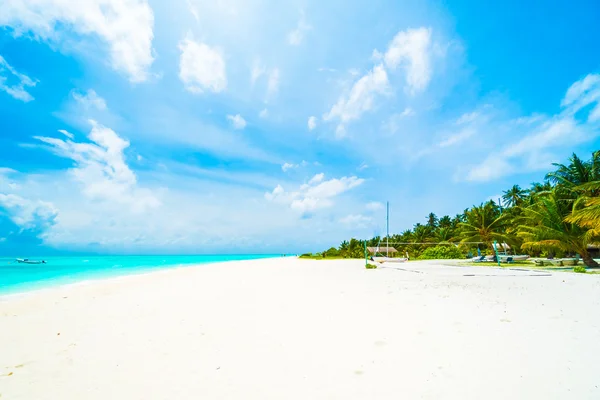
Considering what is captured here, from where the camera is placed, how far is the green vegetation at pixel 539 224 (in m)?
16.8

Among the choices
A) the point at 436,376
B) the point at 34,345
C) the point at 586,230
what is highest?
the point at 586,230

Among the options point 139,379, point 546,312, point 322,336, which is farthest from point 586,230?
point 139,379

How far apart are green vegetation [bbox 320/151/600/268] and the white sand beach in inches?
550

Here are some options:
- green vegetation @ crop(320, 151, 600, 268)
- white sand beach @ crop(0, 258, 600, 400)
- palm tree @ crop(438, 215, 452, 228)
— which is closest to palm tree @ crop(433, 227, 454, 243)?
green vegetation @ crop(320, 151, 600, 268)

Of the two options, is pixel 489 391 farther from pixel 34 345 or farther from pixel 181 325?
pixel 34 345

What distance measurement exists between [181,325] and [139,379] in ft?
7.33

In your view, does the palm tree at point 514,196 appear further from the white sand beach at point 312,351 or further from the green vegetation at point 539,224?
the white sand beach at point 312,351

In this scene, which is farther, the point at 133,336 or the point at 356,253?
the point at 356,253

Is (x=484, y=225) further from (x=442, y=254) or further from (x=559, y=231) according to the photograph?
(x=559, y=231)

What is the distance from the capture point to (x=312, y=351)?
3.73m

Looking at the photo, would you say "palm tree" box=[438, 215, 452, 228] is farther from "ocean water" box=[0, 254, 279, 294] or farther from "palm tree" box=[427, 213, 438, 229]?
"ocean water" box=[0, 254, 279, 294]

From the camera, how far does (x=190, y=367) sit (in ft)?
10.9

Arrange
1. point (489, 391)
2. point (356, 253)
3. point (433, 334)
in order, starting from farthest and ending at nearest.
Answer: point (356, 253)
point (433, 334)
point (489, 391)

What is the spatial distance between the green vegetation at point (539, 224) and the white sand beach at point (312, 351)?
45.8 ft
